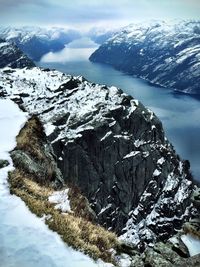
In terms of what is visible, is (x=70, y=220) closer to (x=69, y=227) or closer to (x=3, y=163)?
(x=69, y=227)

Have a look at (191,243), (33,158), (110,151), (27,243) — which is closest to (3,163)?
(33,158)

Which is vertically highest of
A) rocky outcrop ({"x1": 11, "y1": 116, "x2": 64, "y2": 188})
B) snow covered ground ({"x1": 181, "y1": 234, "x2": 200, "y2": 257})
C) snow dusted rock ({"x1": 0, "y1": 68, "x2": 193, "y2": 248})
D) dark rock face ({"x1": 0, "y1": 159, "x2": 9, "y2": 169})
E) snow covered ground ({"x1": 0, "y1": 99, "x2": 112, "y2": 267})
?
snow covered ground ({"x1": 0, "y1": 99, "x2": 112, "y2": 267})

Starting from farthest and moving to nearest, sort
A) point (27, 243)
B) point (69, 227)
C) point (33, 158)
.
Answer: point (33, 158) → point (69, 227) → point (27, 243)

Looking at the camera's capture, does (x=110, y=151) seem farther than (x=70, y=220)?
Yes

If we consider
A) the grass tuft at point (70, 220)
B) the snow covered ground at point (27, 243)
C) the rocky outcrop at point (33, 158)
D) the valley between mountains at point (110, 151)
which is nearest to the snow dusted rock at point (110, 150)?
the valley between mountains at point (110, 151)

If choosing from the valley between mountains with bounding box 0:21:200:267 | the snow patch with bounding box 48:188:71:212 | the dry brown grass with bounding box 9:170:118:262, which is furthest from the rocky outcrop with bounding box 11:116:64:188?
the valley between mountains with bounding box 0:21:200:267

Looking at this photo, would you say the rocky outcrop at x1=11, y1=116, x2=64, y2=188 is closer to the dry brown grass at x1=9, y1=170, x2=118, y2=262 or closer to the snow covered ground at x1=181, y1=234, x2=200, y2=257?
the dry brown grass at x1=9, y1=170, x2=118, y2=262
